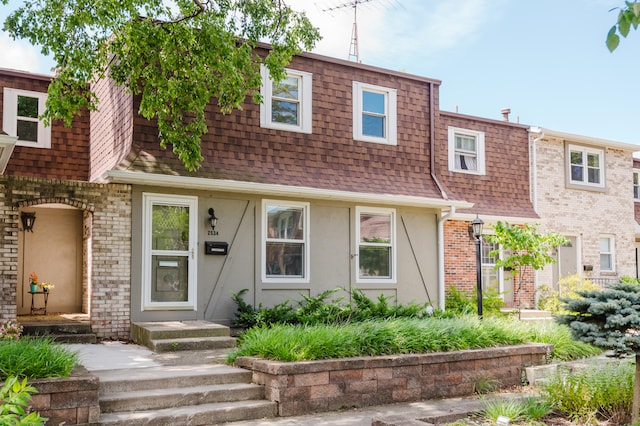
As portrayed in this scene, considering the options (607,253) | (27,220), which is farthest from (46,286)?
(607,253)

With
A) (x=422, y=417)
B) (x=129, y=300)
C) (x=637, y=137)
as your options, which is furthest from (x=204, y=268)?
(x=637, y=137)

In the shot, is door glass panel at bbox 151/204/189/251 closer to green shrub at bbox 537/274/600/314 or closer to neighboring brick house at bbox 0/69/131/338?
neighboring brick house at bbox 0/69/131/338

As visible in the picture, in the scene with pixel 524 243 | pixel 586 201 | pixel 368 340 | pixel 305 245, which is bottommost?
pixel 368 340

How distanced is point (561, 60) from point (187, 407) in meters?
12.7

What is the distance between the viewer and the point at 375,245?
13.9 m

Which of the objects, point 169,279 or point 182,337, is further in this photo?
point 169,279

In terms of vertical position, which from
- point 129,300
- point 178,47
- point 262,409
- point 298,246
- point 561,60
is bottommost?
point 262,409

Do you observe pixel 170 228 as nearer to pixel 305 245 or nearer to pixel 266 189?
pixel 266 189

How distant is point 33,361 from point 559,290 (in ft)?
48.7

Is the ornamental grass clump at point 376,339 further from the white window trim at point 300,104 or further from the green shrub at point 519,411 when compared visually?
the white window trim at point 300,104

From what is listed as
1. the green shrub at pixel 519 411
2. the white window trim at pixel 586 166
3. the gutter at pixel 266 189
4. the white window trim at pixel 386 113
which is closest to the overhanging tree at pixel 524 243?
the gutter at pixel 266 189

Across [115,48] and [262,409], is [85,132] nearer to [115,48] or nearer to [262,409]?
[115,48]

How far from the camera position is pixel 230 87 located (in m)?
11.1

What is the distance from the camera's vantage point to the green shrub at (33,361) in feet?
20.9
